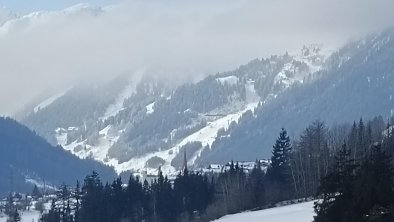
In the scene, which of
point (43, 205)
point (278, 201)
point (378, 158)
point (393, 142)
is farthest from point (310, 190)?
point (43, 205)

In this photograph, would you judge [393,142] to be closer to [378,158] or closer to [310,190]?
[310,190]

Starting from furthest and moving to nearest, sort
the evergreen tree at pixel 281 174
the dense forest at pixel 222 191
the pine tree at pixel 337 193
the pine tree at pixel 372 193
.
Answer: the evergreen tree at pixel 281 174
the dense forest at pixel 222 191
the pine tree at pixel 337 193
the pine tree at pixel 372 193

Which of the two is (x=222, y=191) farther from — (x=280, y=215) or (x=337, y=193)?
(x=337, y=193)

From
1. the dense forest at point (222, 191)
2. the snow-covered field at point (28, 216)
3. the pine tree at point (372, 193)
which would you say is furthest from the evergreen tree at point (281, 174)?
the snow-covered field at point (28, 216)

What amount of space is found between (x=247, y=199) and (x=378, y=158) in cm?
6182

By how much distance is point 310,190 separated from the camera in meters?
114

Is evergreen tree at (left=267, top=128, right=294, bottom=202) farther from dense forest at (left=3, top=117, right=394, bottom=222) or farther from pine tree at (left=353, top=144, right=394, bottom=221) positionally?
pine tree at (left=353, top=144, right=394, bottom=221)

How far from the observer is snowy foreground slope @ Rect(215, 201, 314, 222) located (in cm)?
8287

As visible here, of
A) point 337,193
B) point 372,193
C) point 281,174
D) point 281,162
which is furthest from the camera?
point 281,162

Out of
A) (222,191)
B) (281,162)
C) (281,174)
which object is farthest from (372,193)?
(222,191)

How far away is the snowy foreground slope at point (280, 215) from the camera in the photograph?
272ft

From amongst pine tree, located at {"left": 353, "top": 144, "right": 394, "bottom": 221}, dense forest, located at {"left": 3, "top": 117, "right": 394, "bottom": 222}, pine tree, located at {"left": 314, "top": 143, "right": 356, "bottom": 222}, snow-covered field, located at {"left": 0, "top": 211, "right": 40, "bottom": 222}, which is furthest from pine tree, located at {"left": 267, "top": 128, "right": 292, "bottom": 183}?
pine tree, located at {"left": 353, "top": 144, "right": 394, "bottom": 221}

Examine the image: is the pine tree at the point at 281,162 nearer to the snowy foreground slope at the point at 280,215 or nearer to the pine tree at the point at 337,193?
the snowy foreground slope at the point at 280,215

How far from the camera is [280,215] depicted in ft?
296
